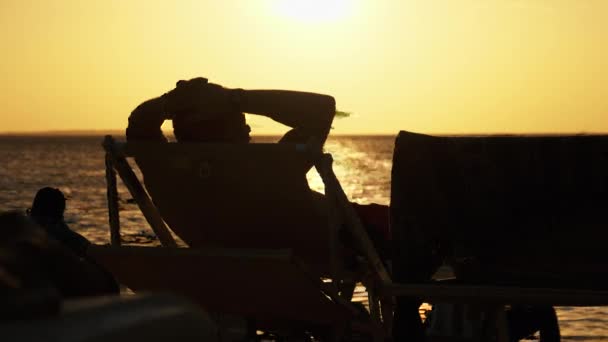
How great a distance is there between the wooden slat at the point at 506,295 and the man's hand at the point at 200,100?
1.13 meters


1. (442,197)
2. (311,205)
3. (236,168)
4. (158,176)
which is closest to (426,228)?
(442,197)

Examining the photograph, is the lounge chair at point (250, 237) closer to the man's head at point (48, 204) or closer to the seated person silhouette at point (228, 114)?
the seated person silhouette at point (228, 114)

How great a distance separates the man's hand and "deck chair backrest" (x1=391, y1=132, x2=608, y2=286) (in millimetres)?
795

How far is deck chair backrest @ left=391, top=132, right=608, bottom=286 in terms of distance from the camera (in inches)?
183

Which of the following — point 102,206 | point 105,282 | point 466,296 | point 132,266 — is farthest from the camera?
point 102,206

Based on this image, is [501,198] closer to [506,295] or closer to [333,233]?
[506,295]

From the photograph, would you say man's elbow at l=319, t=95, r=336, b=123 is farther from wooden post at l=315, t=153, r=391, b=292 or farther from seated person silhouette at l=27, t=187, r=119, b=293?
seated person silhouette at l=27, t=187, r=119, b=293

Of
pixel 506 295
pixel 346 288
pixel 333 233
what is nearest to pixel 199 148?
pixel 333 233

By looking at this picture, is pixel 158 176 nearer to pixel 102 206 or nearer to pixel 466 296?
pixel 466 296

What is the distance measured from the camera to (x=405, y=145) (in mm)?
4738

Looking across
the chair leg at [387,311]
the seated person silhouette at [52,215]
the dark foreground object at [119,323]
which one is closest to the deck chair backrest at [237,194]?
the chair leg at [387,311]

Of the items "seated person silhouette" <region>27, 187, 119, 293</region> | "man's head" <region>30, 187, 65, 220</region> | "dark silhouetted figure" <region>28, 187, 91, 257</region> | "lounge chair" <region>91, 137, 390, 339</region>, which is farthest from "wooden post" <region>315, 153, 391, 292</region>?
"man's head" <region>30, 187, 65, 220</region>

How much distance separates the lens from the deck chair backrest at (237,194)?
190 inches

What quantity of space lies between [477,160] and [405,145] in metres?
0.29
